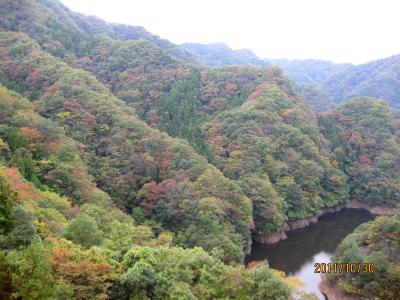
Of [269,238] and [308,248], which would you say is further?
[269,238]

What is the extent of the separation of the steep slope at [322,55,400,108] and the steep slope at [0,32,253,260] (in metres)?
110

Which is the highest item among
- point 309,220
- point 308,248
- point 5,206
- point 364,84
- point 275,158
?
point 5,206

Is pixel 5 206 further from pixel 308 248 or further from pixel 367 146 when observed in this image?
pixel 367 146

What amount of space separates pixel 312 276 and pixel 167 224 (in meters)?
17.3

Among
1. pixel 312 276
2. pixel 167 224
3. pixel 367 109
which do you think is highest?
pixel 367 109

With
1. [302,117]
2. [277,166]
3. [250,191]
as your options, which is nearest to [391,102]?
[302,117]

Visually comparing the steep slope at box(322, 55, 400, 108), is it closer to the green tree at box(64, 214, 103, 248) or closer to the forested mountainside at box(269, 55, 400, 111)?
the forested mountainside at box(269, 55, 400, 111)

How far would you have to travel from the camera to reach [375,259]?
1340 inches

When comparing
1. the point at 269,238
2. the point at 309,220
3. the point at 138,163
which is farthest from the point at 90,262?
the point at 309,220

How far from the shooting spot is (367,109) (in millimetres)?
87500

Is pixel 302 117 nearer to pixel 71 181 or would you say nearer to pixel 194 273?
→ pixel 71 181

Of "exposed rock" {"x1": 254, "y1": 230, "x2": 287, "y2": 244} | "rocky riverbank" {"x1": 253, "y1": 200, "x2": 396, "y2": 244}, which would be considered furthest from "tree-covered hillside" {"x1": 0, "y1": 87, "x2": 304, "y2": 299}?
"rocky riverbank" {"x1": 253, "y1": 200, "x2": 396, "y2": 244}

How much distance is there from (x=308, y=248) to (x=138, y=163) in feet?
82.6

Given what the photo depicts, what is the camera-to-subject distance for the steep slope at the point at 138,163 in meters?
45.8
